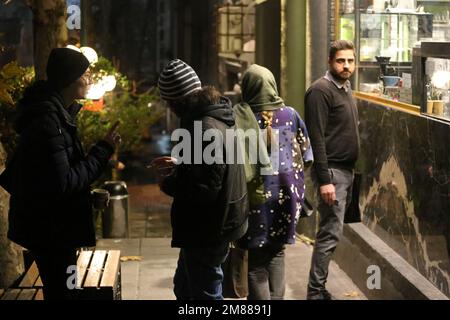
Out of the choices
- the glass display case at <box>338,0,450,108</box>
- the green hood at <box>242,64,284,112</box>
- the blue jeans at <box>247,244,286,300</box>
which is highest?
the glass display case at <box>338,0,450,108</box>

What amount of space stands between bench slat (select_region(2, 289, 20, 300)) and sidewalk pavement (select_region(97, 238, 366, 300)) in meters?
2.23

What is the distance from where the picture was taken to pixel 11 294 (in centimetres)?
600

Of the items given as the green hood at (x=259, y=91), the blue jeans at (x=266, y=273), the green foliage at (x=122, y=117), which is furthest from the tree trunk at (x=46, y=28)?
the blue jeans at (x=266, y=273)

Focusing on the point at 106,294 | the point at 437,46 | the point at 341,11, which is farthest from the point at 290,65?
the point at 106,294

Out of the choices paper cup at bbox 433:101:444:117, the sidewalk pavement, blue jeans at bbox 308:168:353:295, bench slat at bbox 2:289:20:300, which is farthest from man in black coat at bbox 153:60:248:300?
the sidewalk pavement

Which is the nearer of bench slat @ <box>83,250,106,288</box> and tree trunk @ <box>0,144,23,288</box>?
bench slat @ <box>83,250,106,288</box>

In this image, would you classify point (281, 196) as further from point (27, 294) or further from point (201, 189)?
point (27, 294)

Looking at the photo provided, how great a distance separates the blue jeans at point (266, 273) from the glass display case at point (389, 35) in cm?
212

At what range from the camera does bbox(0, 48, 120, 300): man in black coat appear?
508cm

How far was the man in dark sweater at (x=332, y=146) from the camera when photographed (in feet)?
23.9

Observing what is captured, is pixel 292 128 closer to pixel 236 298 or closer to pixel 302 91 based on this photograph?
pixel 236 298

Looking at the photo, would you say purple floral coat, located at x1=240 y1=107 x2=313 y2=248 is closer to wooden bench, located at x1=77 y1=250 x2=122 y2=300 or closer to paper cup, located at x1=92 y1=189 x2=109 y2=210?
wooden bench, located at x1=77 y1=250 x2=122 y2=300

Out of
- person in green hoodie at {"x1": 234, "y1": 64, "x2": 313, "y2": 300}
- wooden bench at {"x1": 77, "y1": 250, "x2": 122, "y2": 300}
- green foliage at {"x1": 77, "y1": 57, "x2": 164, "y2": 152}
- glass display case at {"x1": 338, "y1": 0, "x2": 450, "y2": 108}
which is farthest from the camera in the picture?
green foliage at {"x1": 77, "y1": 57, "x2": 164, "y2": 152}

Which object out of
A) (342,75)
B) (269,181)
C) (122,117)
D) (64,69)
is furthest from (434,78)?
(122,117)
